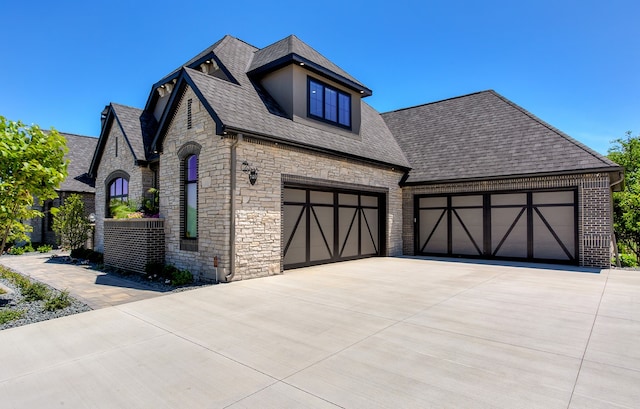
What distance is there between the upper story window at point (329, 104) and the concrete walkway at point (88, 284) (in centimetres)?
812

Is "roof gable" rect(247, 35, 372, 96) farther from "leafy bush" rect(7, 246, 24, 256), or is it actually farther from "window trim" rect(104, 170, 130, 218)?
"leafy bush" rect(7, 246, 24, 256)

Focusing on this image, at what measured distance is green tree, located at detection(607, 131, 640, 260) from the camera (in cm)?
2286

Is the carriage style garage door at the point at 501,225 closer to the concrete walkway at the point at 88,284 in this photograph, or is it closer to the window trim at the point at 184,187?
the window trim at the point at 184,187

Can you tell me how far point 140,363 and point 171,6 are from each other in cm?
1080

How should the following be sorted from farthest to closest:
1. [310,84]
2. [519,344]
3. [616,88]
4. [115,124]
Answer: [616,88] → [115,124] → [310,84] → [519,344]

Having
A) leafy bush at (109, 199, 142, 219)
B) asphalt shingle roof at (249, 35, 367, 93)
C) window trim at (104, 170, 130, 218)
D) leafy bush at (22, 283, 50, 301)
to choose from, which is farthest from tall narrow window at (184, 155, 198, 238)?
window trim at (104, 170, 130, 218)

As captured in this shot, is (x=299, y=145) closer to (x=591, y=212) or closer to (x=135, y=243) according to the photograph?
(x=135, y=243)

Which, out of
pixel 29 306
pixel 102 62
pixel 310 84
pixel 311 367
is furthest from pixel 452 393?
pixel 102 62

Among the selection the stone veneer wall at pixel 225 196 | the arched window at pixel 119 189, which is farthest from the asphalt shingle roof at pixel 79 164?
the stone veneer wall at pixel 225 196

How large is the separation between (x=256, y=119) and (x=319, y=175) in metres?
2.88

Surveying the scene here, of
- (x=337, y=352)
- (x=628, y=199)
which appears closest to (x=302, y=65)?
(x=337, y=352)

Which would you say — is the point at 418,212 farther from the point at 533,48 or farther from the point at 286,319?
the point at 286,319

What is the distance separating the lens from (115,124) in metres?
15.1

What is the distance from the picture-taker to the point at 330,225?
497 inches
